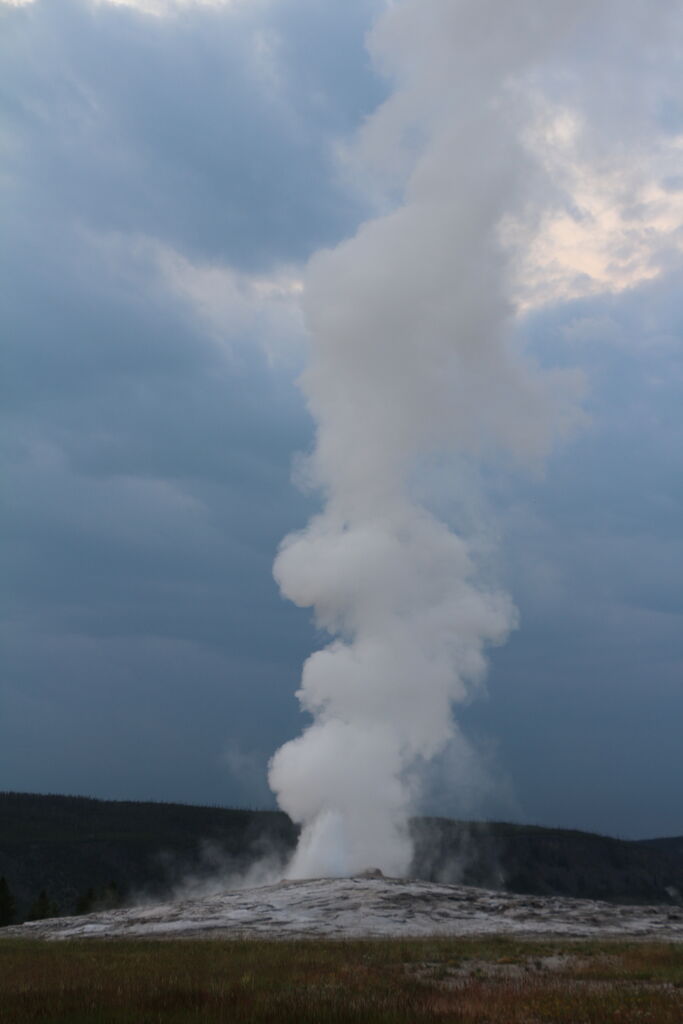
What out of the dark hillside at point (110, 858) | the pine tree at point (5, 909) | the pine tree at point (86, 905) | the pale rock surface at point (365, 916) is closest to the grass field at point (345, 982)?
the pale rock surface at point (365, 916)

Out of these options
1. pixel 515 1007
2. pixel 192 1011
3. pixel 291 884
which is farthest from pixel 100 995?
pixel 291 884

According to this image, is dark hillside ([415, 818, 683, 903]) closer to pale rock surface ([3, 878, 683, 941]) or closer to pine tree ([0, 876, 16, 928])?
pine tree ([0, 876, 16, 928])

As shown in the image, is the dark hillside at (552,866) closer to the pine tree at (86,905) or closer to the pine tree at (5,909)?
the pine tree at (86,905)

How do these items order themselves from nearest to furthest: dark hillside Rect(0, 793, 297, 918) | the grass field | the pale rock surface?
the grass field
the pale rock surface
dark hillside Rect(0, 793, 297, 918)

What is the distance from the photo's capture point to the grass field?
736 inches

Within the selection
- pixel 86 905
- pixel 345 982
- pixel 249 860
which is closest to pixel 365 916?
pixel 345 982

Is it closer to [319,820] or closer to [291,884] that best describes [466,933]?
[291,884]

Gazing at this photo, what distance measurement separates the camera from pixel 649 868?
190m

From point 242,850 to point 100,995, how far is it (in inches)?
6807

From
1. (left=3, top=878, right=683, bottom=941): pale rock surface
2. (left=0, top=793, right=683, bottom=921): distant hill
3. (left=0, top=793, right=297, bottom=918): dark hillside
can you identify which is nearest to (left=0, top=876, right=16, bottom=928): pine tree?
(left=3, top=878, right=683, bottom=941): pale rock surface

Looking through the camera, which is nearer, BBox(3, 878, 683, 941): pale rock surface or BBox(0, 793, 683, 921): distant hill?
BBox(3, 878, 683, 941): pale rock surface

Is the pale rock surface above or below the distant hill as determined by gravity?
below

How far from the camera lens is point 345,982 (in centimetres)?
2461

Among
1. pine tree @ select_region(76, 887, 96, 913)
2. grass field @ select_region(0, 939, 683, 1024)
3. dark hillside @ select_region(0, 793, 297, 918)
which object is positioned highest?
dark hillside @ select_region(0, 793, 297, 918)
